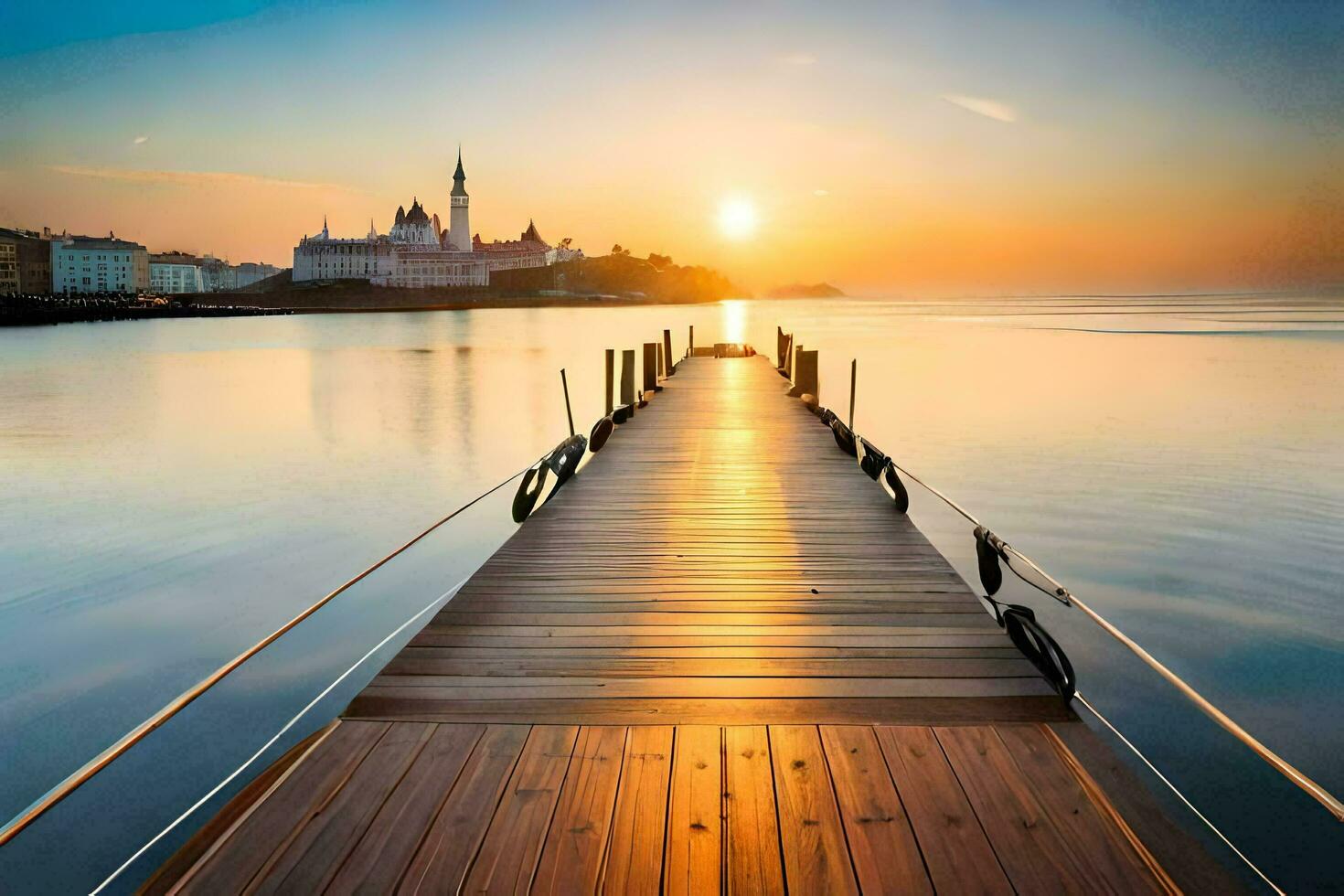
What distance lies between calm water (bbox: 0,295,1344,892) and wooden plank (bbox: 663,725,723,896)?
115 inches

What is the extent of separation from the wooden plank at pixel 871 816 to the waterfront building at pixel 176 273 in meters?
189

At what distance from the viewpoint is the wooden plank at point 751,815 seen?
218cm

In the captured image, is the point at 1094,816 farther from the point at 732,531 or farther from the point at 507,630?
the point at 732,531

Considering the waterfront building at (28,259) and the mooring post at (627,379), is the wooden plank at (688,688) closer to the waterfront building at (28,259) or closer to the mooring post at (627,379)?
the mooring post at (627,379)

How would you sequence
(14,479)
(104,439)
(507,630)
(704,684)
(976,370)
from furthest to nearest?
(976,370) < (104,439) < (14,479) < (507,630) < (704,684)

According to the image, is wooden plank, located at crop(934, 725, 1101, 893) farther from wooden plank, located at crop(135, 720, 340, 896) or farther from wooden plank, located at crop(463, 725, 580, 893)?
wooden plank, located at crop(135, 720, 340, 896)

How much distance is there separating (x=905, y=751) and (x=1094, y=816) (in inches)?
23.6

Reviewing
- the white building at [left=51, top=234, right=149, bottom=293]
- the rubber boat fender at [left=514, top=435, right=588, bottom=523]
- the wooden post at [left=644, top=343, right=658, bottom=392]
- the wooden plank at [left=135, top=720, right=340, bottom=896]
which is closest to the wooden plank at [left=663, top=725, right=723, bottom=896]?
the wooden plank at [left=135, top=720, right=340, bottom=896]

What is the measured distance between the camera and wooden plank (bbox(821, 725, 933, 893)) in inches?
86.2

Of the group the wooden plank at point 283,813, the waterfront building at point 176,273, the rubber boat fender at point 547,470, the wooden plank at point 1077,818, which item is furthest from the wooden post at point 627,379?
the waterfront building at point 176,273

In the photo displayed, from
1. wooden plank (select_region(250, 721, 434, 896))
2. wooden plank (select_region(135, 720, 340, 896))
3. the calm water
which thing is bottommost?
the calm water

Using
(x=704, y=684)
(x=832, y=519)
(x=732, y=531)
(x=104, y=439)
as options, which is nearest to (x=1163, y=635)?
(x=832, y=519)

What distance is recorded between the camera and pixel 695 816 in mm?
2447

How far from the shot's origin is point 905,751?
2816mm
